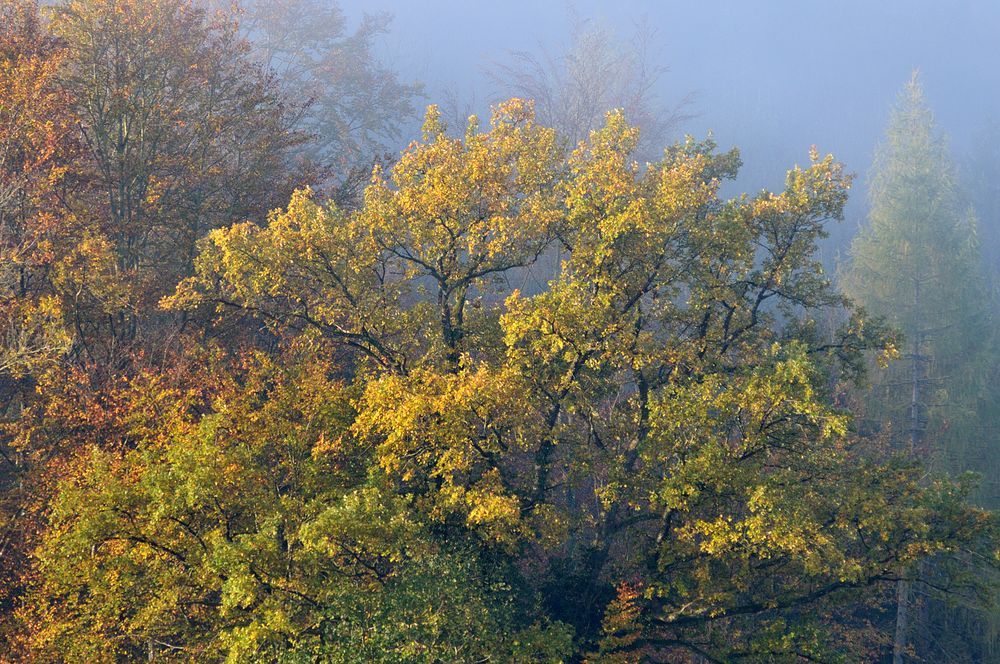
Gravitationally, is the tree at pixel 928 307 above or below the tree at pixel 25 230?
above

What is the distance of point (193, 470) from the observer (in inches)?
518

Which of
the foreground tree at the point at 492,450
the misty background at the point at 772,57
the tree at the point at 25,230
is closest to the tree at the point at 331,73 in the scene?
the tree at the point at 25,230

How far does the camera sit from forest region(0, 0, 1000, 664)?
13367mm

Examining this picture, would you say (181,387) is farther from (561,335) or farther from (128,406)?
(561,335)

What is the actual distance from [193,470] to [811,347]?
13218mm

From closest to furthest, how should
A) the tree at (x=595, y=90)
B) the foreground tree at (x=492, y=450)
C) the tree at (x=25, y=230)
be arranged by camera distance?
the foreground tree at (x=492, y=450) < the tree at (x=25, y=230) < the tree at (x=595, y=90)

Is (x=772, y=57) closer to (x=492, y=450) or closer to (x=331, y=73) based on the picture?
(x=331, y=73)

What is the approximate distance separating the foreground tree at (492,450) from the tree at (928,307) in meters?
14.3

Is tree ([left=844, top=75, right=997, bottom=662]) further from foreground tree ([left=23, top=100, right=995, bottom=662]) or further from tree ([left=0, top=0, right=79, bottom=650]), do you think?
tree ([left=0, top=0, right=79, bottom=650])

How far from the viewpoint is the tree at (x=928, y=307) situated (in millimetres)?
30469

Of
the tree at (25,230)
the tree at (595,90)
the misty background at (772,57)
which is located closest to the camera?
the tree at (25,230)

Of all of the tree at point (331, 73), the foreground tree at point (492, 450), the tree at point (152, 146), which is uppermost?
the tree at point (331, 73)

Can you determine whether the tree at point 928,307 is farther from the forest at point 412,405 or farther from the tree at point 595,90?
the tree at point 595,90

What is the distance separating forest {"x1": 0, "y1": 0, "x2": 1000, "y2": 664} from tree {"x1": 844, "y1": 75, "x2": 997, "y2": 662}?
1392 cm
